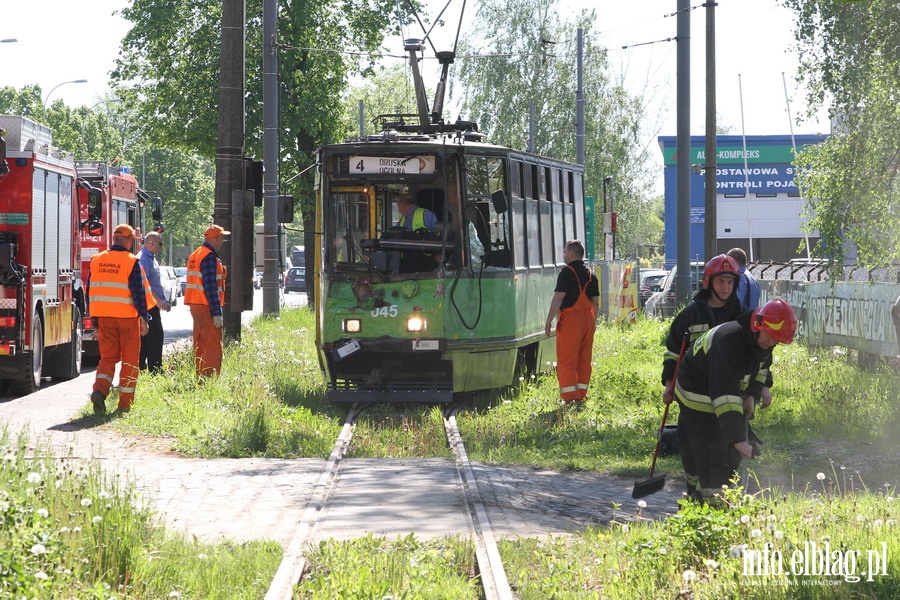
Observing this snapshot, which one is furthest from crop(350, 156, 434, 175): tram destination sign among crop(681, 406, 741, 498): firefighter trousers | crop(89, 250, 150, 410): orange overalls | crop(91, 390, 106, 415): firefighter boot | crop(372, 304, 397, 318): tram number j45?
crop(681, 406, 741, 498): firefighter trousers

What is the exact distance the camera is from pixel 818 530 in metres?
7.32

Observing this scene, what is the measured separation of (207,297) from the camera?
50.5 ft

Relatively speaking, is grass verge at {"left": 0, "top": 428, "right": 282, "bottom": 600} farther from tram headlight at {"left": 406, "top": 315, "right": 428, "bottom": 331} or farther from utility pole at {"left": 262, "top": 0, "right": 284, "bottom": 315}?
utility pole at {"left": 262, "top": 0, "right": 284, "bottom": 315}

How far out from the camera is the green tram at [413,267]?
1459 centimetres

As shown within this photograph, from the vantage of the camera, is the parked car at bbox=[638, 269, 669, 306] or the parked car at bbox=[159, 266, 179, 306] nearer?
the parked car at bbox=[638, 269, 669, 306]

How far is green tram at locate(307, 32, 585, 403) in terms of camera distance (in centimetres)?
1459


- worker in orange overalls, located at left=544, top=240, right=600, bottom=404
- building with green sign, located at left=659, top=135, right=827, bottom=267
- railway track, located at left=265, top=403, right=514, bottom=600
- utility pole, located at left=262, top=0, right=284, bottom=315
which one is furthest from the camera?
building with green sign, located at left=659, top=135, right=827, bottom=267

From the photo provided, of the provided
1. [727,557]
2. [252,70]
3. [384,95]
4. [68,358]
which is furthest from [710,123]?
[384,95]

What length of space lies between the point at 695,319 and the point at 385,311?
6.87m

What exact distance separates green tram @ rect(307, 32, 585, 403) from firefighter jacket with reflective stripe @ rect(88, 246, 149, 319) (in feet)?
7.12

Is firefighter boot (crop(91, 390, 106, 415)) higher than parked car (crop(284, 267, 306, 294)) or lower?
lower

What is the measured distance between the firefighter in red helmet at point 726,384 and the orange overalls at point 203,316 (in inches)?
341

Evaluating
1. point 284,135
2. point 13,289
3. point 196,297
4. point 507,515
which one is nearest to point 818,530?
point 507,515

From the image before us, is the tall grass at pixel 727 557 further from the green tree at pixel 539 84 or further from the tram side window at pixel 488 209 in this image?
the green tree at pixel 539 84
